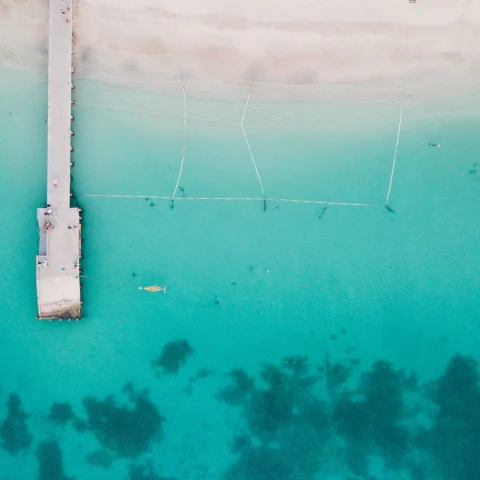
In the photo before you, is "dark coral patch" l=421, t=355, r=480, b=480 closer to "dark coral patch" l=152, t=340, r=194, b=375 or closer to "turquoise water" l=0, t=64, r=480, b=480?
"turquoise water" l=0, t=64, r=480, b=480

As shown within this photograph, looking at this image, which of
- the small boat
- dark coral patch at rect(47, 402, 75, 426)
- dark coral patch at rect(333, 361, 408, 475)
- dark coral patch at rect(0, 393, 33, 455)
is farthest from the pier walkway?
dark coral patch at rect(333, 361, 408, 475)

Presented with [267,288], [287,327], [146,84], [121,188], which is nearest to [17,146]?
[121,188]

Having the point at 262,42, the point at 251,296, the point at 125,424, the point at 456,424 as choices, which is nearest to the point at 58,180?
the point at 251,296

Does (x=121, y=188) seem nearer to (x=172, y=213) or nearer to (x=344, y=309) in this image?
(x=172, y=213)

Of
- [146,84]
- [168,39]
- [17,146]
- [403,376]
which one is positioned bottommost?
[403,376]

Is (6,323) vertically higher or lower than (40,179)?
lower

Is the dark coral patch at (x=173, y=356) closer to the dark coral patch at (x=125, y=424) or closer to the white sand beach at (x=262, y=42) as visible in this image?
the dark coral patch at (x=125, y=424)

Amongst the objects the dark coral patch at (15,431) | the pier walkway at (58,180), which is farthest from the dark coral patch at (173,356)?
the dark coral patch at (15,431)
